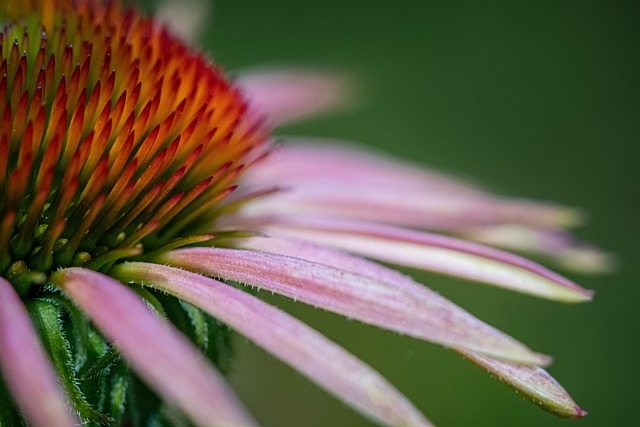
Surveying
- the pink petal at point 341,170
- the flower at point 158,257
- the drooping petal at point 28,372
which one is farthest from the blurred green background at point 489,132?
the drooping petal at point 28,372

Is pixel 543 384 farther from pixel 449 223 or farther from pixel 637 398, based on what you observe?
pixel 637 398

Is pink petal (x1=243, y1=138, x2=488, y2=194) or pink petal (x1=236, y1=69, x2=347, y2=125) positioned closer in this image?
pink petal (x1=243, y1=138, x2=488, y2=194)

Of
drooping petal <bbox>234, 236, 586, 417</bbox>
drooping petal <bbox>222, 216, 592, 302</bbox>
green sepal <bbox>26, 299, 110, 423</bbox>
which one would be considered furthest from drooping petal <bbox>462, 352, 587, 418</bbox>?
green sepal <bbox>26, 299, 110, 423</bbox>

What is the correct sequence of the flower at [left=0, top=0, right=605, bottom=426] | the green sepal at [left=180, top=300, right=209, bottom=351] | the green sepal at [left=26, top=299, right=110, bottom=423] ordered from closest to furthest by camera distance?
the flower at [left=0, top=0, right=605, bottom=426] → the green sepal at [left=26, top=299, right=110, bottom=423] → the green sepal at [left=180, top=300, right=209, bottom=351]

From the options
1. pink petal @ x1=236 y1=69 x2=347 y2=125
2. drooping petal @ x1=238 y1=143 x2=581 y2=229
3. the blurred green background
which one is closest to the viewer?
drooping petal @ x1=238 y1=143 x2=581 y2=229

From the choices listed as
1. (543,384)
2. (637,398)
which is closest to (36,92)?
(543,384)

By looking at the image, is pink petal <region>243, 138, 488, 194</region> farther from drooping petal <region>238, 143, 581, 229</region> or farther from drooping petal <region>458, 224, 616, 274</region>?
drooping petal <region>458, 224, 616, 274</region>

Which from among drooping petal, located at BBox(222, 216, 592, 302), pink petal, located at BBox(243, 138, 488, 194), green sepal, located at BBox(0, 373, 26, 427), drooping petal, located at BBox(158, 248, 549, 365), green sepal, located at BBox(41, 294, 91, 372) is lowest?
green sepal, located at BBox(0, 373, 26, 427)

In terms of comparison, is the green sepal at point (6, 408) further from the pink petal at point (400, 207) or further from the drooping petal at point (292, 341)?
the pink petal at point (400, 207)
